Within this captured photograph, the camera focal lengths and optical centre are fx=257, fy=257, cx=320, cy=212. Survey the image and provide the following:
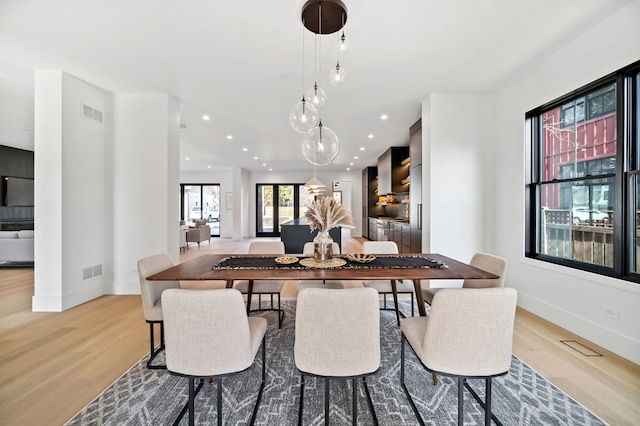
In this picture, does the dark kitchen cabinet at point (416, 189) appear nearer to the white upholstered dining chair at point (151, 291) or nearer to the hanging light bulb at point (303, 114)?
the hanging light bulb at point (303, 114)

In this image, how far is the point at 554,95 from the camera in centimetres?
281

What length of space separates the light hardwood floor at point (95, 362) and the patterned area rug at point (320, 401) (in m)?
0.16

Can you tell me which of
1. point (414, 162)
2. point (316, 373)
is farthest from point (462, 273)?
point (414, 162)

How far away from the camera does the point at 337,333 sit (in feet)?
4.10

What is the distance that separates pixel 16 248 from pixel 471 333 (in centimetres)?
816

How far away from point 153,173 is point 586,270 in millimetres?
5398

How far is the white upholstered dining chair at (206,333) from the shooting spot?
1.23 metres

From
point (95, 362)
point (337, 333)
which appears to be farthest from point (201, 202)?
point (337, 333)

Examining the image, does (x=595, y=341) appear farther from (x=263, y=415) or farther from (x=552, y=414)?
(x=263, y=415)

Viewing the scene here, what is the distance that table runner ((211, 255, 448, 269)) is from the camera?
80.8 inches

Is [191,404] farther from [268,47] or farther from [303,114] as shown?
[268,47]

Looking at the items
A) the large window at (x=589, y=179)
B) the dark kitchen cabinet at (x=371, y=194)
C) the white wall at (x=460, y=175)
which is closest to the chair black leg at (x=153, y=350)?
the white wall at (x=460, y=175)

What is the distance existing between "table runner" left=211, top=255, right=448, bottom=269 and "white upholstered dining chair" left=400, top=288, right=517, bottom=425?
756mm

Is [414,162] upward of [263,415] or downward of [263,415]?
upward
